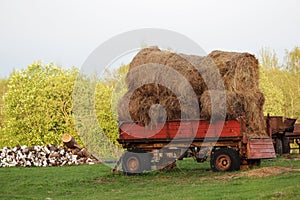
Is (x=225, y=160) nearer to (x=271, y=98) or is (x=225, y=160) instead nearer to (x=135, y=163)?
(x=135, y=163)

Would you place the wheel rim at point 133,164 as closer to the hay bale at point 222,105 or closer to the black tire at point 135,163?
the black tire at point 135,163

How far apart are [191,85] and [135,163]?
11.8 ft

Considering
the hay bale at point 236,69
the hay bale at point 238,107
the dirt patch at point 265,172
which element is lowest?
the dirt patch at point 265,172

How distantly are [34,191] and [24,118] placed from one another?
18917 millimetres

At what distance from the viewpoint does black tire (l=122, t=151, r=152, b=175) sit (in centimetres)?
1969

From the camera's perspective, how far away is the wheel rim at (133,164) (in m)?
19.7

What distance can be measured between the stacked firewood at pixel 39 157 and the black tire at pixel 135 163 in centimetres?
885

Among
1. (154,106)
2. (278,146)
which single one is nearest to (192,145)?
(154,106)

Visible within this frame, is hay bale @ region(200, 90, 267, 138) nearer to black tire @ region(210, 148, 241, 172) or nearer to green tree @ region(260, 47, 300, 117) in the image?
black tire @ region(210, 148, 241, 172)

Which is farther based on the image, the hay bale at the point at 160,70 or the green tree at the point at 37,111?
the green tree at the point at 37,111

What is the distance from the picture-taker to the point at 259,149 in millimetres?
18875

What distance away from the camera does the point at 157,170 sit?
20234mm

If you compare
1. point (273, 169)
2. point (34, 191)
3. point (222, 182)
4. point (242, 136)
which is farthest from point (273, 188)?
point (34, 191)

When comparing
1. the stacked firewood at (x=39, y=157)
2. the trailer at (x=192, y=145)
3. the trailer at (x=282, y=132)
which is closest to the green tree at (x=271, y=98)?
the trailer at (x=282, y=132)
